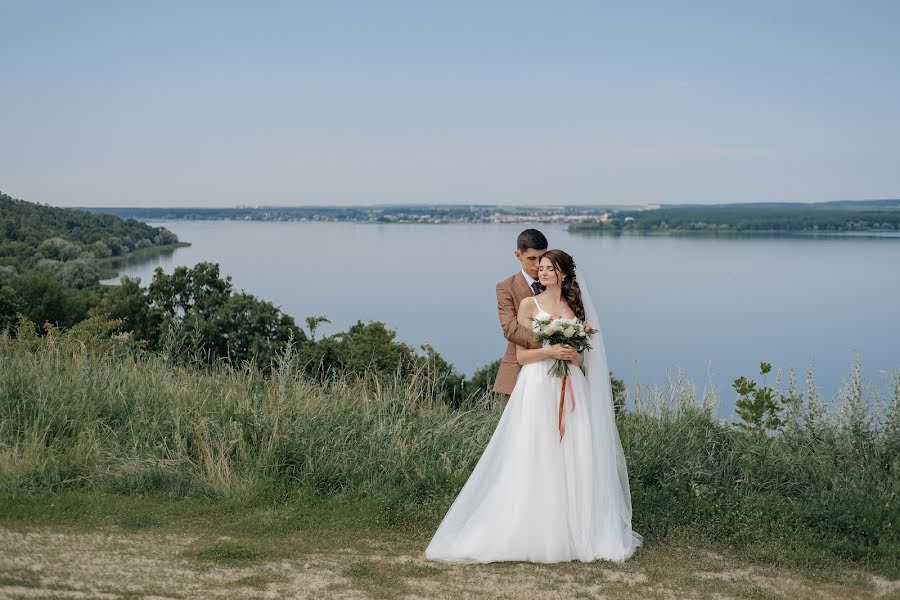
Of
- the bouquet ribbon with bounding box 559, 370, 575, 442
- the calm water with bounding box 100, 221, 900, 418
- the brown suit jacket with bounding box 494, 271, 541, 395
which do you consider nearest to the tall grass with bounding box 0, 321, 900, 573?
the brown suit jacket with bounding box 494, 271, 541, 395

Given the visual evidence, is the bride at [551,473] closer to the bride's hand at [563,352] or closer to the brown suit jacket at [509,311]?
the bride's hand at [563,352]

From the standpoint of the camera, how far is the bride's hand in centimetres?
562

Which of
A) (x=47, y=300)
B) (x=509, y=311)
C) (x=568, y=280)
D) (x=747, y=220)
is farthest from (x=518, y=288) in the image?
(x=747, y=220)

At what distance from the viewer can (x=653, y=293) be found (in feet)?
311

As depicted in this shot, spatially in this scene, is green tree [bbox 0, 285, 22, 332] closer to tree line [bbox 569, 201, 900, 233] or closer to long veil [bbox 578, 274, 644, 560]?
long veil [bbox 578, 274, 644, 560]

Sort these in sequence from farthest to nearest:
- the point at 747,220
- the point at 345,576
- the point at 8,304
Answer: the point at 747,220 < the point at 8,304 < the point at 345,576

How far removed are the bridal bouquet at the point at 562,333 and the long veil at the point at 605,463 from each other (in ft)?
0.68

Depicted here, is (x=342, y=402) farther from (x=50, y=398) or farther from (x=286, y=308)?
(x=286, y=308)

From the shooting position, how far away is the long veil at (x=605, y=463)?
18.4 feet

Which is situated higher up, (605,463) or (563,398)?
(563,398)

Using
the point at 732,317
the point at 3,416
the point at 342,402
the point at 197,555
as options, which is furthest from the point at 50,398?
the point at 732,317

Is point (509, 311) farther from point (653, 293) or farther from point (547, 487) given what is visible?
point (653, 293)

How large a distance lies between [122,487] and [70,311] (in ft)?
120

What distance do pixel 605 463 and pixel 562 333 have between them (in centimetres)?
98
